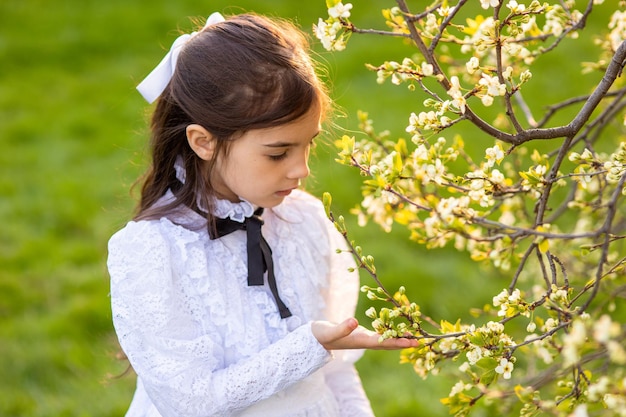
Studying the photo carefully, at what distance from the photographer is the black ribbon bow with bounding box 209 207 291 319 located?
1942 millimetres

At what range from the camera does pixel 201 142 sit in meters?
1.93

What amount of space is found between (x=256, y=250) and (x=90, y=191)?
111 inches

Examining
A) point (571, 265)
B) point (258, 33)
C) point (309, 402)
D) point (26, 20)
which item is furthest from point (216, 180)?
point (26, 20)

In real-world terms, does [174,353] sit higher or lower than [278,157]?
lower

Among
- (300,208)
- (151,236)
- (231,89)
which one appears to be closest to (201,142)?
(231,89)

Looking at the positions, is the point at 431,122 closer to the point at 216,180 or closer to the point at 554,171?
the point at 554,171

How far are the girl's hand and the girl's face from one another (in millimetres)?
334

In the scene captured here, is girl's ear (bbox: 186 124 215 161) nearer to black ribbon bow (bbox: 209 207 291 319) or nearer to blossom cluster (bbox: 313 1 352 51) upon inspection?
black ribbon bow (bbox: 209 207 291 319)

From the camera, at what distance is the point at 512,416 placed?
3008 mm

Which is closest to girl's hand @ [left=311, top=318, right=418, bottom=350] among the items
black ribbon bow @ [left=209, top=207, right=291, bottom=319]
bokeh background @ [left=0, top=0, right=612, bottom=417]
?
black ribbon bow @ [left=209, top=207, right=291, bottom=319]

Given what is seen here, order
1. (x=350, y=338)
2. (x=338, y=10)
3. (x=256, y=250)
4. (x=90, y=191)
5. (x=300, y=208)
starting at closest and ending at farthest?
(x=338, y=10)
(x=350, y=338)
(x=256, y=250)
(x=300, y=208)
(x=90, y=191)

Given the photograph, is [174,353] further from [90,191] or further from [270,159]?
[90,191]

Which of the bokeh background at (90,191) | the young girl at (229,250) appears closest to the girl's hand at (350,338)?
the young girl at (229,250)

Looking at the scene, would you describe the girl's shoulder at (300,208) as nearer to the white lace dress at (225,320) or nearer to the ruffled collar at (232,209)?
the white lace dress at (225,320)
